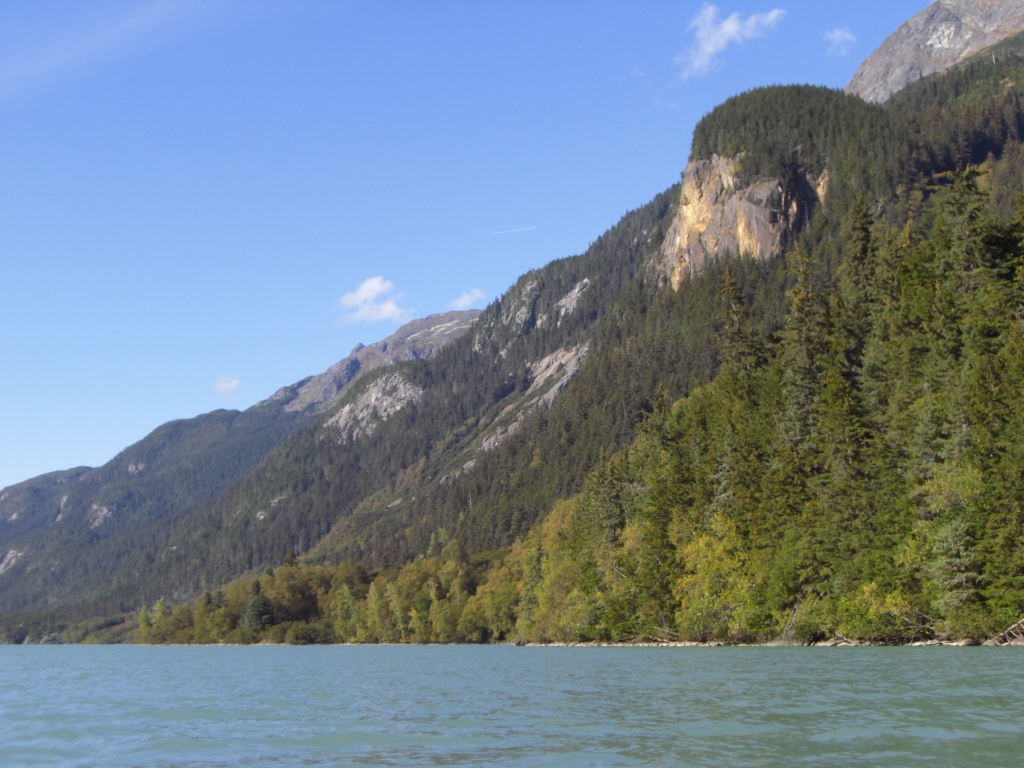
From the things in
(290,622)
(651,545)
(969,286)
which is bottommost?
(290,622)

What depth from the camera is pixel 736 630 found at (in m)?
74.7

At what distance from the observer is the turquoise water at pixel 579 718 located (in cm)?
2159

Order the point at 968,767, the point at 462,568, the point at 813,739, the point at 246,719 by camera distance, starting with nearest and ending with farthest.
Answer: the point at 968,767
the point at 813,739
the point at 246,719
the point at 462,568

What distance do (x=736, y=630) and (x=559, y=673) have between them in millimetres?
28421

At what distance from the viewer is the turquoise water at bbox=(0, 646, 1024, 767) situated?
2159 centimetres

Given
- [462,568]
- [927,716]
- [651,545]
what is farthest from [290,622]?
[927,716]

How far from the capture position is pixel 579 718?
93.8 ft

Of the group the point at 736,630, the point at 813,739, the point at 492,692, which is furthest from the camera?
the point at 736,630

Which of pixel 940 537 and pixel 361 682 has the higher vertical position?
pixel 940 537

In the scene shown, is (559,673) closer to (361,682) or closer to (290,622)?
(361,682)

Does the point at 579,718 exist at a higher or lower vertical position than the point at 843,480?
lower

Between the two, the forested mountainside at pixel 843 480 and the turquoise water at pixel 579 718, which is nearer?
the turquoise water at pixel 579 718

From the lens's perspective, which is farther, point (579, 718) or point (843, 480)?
point (843, 480)

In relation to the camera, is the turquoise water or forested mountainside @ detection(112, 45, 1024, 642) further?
forested mountainside @ detection(112, 45, 1024, 642)
